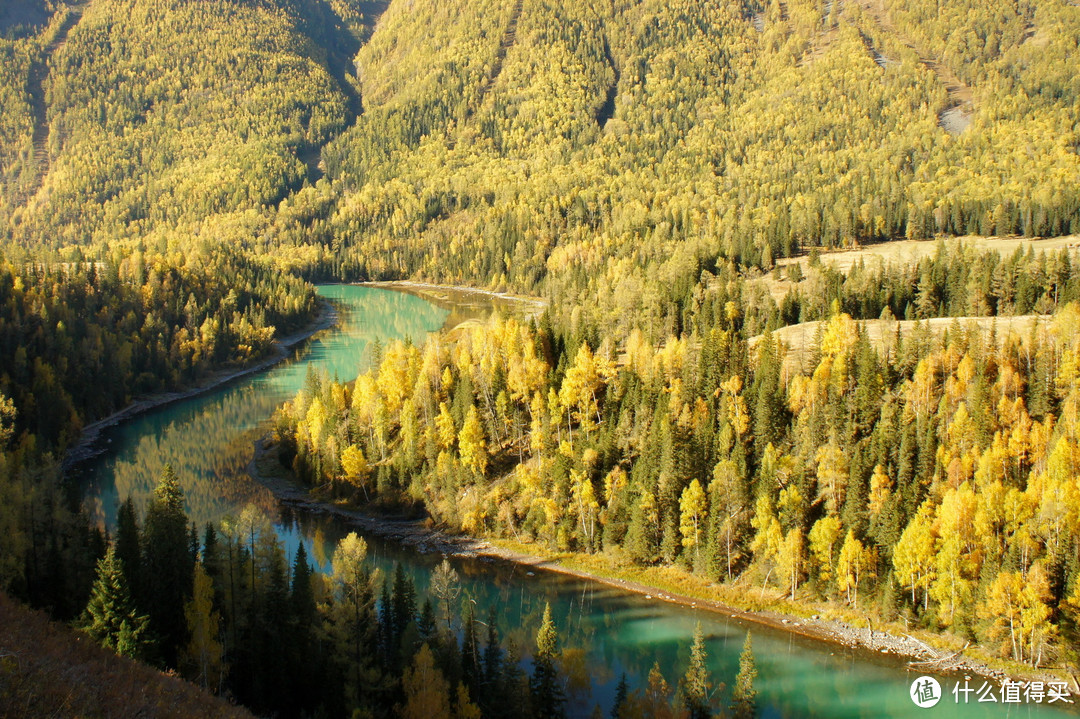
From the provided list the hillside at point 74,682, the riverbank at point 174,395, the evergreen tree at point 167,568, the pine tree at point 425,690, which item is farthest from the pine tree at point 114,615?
A: the riverbank at point 174,395

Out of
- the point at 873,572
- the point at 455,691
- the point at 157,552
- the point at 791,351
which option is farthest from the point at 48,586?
the point at 791,351

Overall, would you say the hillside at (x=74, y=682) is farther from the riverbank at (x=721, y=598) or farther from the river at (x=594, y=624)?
the riverbank at (x=721, y=598)

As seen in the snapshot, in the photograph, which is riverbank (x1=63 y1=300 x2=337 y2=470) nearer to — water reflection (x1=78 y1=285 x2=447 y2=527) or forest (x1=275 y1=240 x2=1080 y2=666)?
water reflection (x1=78 y1=285 x2=447 y2=527)

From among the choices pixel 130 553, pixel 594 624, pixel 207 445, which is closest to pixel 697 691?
pixel 594 624

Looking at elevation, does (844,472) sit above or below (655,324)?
below

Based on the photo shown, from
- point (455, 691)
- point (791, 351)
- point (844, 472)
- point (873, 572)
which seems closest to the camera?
point (455, 691)

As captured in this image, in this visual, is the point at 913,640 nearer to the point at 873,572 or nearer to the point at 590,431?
the point at 873,572

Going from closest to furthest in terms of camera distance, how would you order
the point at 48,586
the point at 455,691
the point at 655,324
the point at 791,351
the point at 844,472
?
the point at 455,691, the point at 48,586, the point at 844,472, the point at 791,351, the point at 655,324

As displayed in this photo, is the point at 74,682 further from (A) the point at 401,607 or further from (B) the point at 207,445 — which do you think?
(B) the point at 207,445
